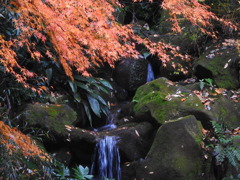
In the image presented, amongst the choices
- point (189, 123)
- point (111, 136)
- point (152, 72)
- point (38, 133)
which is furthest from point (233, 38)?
point (38, 133)

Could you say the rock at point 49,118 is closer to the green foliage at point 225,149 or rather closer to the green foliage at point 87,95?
the green foliage at point 87,95

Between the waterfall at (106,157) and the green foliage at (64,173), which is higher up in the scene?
the green foliage at (64,173)

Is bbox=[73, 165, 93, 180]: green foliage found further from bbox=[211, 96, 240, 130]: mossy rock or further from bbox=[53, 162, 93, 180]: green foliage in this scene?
bbox=[211, 96, 240, 130]: mossy rock

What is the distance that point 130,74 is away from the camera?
8609mm

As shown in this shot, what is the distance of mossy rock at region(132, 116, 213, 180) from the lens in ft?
14.0

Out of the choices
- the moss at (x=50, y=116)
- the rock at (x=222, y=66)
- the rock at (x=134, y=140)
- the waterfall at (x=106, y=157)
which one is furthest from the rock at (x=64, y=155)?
the rock at (x=222, y=66)

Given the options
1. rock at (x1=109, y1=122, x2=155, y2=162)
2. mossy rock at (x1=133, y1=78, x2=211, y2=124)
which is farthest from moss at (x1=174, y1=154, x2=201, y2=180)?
mossy rock at (x1=133, y1=78, x2=211, y2=124)

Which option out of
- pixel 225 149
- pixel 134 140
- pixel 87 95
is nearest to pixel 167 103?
pixel 134 140

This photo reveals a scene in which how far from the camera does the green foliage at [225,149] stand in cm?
392

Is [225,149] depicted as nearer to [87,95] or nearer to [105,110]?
[105,110]

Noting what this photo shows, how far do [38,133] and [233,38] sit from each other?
6.26 meters

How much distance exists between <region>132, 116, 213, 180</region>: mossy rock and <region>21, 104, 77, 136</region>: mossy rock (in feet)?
5.71

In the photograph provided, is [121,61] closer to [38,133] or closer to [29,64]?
[29,64]

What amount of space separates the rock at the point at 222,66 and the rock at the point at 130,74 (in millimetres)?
1991
